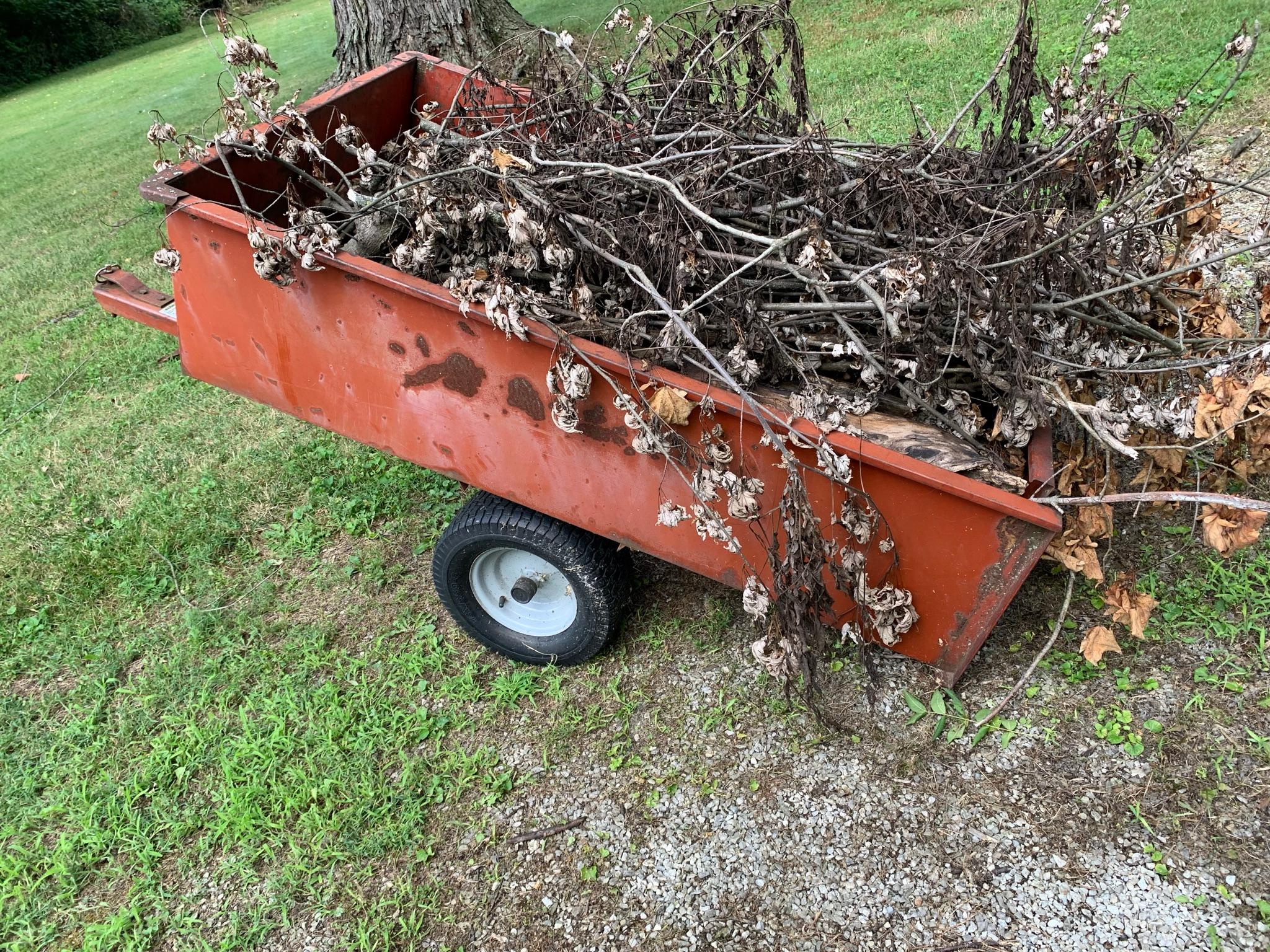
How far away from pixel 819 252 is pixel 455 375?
104 cm

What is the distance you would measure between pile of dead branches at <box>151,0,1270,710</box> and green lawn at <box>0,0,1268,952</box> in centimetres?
94

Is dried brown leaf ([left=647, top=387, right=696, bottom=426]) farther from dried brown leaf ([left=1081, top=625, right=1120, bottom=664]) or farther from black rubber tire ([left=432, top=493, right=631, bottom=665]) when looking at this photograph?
dried brown leaf ([left=1081, top=625, right=1120, bottom=664])

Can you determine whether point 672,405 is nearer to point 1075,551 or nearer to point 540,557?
point 540,557

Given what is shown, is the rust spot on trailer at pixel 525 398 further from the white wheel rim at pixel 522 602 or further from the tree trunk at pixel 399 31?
the tree trunk at pixel 399 31

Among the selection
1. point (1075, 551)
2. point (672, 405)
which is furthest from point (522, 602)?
point (1075, 551)

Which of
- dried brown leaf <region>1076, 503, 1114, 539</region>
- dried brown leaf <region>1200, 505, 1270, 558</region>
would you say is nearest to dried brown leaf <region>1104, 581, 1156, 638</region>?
dried brown leaf <region>1076, 503, 1114, 539</region>

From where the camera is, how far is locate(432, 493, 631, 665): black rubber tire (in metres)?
2.64

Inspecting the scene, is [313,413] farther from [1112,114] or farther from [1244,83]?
[1244,83]

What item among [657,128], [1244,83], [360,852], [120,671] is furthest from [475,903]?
[1244,83]

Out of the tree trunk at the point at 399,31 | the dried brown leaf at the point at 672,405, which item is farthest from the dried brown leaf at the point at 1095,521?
the tree trunk at the point at 399,31

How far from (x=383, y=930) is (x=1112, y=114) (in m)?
3.38

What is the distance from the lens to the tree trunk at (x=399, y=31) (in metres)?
6.49

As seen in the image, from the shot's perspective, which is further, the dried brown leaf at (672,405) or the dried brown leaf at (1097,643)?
the dried brown leaf at (1097,643)

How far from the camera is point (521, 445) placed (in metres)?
2.38
